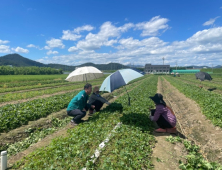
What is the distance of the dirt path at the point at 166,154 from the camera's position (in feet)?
13.1

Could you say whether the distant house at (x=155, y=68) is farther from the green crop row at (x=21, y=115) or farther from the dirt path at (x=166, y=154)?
the dirt path at (x=166, y=154)

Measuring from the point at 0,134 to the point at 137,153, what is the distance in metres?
5.77

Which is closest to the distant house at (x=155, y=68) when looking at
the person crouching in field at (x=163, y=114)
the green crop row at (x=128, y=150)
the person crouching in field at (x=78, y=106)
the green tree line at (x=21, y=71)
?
the green tree line at (x=21, y=71)

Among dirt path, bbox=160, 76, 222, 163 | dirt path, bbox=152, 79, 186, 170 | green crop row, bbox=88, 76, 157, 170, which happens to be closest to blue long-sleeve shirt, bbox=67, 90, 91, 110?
green crop row, bbox=88, 76, 157, 170

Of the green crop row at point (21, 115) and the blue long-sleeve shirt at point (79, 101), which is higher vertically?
the blue long-sleeve shirt at point (79, 101)

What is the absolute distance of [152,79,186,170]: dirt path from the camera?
4.00 m

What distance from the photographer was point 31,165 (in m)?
3.73

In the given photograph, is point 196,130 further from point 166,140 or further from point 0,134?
point 0,134

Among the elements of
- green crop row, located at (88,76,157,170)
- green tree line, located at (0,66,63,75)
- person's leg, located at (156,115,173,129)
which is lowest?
green crop row, located at (88,76,157,170)

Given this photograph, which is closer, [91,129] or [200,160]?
[200,160]

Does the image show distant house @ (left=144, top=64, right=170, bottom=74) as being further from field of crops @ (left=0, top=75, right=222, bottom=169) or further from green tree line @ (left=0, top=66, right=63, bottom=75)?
field of crops @ (left=0, top=75, right=222, bottom=169)

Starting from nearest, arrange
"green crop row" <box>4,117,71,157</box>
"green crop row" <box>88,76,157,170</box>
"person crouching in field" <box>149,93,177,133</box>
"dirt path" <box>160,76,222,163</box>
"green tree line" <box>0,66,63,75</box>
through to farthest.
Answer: "green crop row" <box>88,76,157,170</box>, "dirt path" <box>160,76,222,163</box>, "green crop row" <box>4,117,71,157</box>, "person crouching in field" <box>149,93,177,133</box>, "green tree line" <box>0,66,63,75</box>

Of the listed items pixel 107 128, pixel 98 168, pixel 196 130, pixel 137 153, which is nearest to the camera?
pixel 98 168

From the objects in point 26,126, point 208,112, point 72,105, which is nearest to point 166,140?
point 72,105
